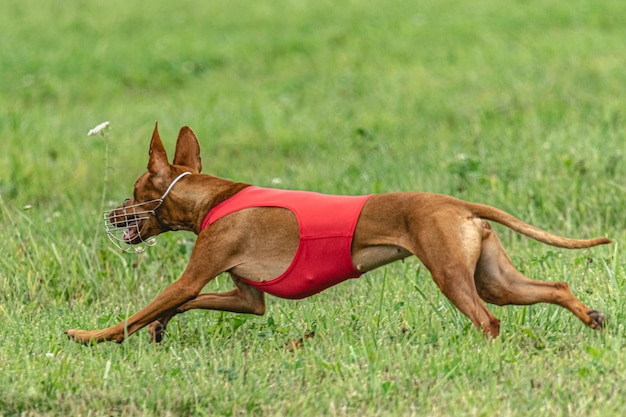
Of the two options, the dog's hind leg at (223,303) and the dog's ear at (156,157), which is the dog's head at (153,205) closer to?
the dog's ear at (156,157)

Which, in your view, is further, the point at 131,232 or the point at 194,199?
the point at 131,232

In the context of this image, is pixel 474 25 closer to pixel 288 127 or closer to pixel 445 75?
pixel 445 75

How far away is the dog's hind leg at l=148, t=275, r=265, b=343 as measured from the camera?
4.75 m

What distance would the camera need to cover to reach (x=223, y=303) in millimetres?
4773

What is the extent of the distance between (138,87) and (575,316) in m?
8.87

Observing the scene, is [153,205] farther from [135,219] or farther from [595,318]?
[595,318]

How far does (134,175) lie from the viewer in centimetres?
869

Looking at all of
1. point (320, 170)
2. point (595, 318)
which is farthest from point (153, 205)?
point (320, 170)

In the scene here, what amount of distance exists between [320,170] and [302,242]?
4069 mm

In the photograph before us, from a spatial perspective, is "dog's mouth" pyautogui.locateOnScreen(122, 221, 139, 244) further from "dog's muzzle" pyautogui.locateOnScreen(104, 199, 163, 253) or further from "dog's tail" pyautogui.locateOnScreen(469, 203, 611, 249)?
"dog's tail" pyautogui.locateOnScreen(469, 203, 611, 249)

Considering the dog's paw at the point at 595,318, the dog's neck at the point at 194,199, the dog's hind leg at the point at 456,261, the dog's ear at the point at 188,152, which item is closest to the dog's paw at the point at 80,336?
the dog's neck at the point at 194,199

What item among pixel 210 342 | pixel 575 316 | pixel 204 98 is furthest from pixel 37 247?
pixel 204 98

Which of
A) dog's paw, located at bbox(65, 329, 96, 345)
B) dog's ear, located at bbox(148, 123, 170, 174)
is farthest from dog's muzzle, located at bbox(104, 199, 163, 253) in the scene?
dog's paw, located at bbox(65, 329, 96, 345)

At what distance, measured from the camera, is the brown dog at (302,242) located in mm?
4188
